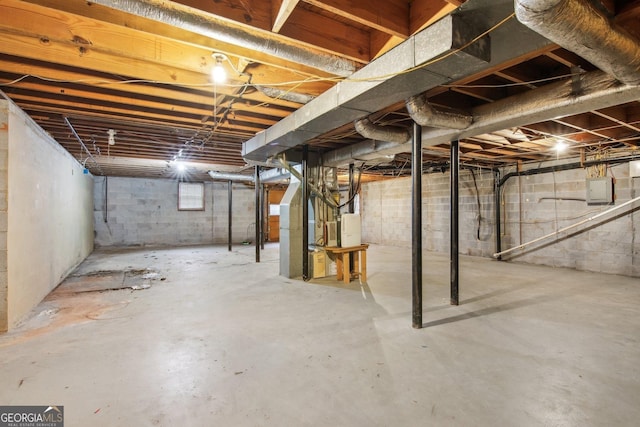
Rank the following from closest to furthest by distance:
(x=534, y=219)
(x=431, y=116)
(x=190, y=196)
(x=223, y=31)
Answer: (x=223, y=31), (x=431, y=116), (x=534, y=219), (x=190, y=196)

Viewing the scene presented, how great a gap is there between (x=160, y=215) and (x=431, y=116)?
335 inches

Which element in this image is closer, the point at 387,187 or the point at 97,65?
the point at 97,65

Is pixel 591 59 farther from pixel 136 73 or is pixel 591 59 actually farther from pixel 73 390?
pixel 73 390

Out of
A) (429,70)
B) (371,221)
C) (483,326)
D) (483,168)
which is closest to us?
(429,70)

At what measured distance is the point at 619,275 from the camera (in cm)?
470

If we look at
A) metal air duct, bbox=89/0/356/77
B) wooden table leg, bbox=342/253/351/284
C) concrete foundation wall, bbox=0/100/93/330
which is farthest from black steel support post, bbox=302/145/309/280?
concrete foundation wall, bbox=0/100/93/330

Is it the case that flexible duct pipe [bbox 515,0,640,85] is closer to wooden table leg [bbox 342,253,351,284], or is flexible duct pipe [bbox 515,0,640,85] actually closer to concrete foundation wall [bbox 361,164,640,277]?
wooden table leg [bbox 342,253,351,284]

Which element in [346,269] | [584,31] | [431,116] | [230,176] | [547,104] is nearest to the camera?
[584,31]

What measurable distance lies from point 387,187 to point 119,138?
6.54m

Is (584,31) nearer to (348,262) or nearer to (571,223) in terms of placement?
(348,262)

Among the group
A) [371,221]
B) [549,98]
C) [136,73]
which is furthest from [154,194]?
[549,98]

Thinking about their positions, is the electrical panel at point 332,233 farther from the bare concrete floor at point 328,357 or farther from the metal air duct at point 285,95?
the metal air duct at point 285,95

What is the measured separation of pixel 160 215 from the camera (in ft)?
29.0

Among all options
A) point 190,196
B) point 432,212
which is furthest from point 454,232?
point 190,196
